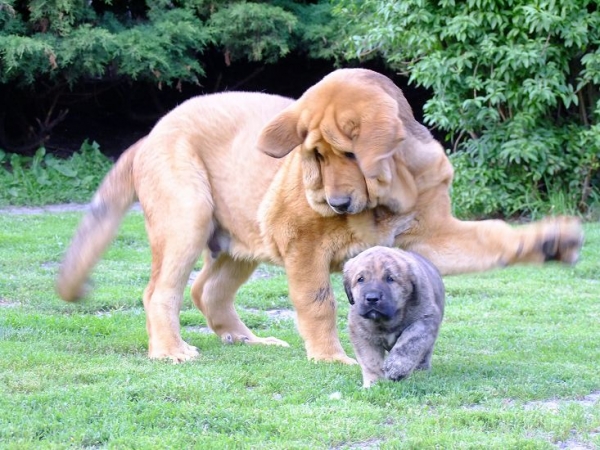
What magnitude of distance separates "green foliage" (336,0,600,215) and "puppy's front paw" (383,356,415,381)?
7368mm

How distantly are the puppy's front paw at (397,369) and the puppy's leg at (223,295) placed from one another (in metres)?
1.89

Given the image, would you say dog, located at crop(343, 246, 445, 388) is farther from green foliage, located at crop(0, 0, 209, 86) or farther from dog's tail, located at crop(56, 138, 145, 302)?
green foliage, located at crop(0, 0, 209, 86)

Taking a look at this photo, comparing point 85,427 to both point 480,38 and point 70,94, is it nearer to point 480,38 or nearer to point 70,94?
point 480,38

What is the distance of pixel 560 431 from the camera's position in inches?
186

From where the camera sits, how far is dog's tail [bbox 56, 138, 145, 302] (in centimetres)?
704

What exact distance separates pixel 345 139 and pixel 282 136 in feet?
1.48

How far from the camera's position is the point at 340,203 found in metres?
5.86

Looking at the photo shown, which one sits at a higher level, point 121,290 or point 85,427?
point 85,427

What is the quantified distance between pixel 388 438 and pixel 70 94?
14.2 metres

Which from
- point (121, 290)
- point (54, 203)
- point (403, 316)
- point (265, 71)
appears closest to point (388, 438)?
point (403, 316)

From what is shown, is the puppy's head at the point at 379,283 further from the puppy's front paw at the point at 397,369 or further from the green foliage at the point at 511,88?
the green foliage at the point at 511,88

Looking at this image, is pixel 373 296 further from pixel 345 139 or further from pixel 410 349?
pixel 345 139

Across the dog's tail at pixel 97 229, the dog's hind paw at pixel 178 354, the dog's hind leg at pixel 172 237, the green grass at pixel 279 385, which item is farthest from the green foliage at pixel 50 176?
the dog's hind paw at pixel 178 354

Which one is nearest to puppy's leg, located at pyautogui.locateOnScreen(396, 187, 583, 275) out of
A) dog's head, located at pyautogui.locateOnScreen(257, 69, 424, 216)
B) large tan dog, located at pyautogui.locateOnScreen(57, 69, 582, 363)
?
large tan dog, located at pyautogui.locateOnScreen(57, 69, 582, 363)
